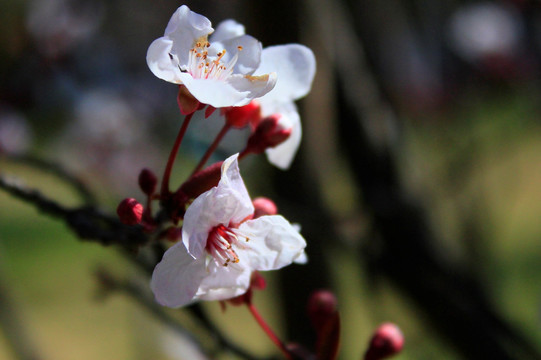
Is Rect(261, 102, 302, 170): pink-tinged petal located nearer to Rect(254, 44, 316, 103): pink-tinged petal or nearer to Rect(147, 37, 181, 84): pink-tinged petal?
Rect(254, 44, 316, 103): pink-tinged petal

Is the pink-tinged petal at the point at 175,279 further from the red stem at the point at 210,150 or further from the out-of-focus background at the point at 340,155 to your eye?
the out-of-focus background at the point at 340,155

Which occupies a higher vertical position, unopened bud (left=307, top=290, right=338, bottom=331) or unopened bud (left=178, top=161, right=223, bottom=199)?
unopened bud (left=178, top=161, right=223, bottom=199)

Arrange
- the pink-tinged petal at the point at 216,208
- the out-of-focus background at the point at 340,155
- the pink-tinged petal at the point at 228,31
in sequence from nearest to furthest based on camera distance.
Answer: the pink-tinged petal at the point at 216,208
the pink-tinged petal at the point at 228,31
the out-of-focus background at the point at 340,155

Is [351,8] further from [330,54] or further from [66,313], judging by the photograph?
[66,313]

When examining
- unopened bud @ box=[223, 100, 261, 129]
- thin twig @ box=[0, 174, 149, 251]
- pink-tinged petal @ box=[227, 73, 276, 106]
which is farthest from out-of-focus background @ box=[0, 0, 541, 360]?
pink-tinged petal @ box=[227, 73, 276, 106]

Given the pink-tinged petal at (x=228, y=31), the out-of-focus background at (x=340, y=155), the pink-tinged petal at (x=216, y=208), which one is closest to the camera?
the pink-tinged petal at (x=216, y=208)

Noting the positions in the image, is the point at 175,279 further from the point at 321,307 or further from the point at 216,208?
the point at 321,307

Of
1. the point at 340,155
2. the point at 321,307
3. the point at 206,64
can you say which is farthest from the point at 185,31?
the point at 340,155

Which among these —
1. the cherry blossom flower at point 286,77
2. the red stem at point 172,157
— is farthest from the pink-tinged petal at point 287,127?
the red stem at point 172,157
